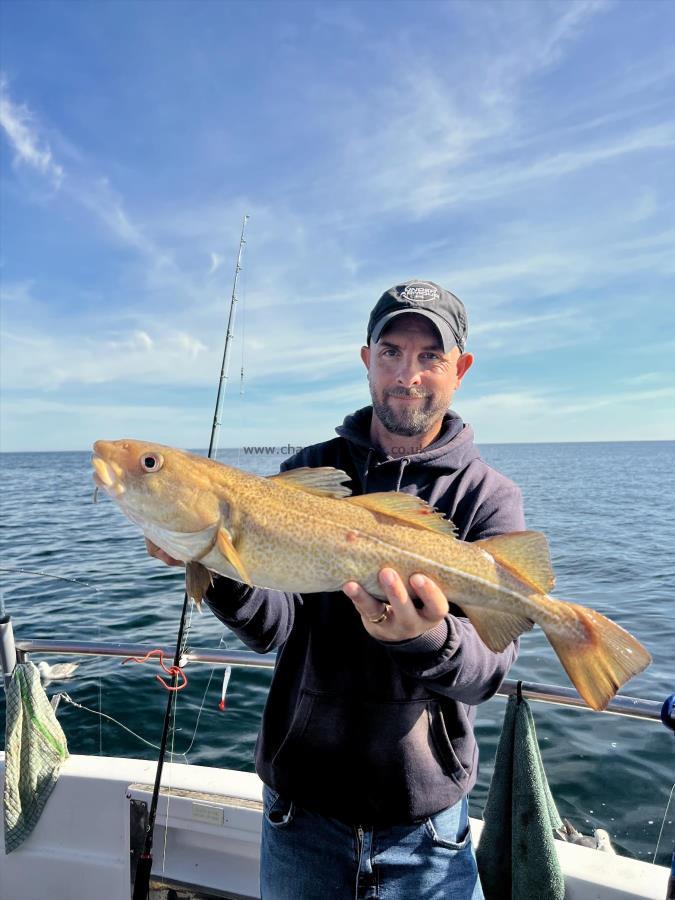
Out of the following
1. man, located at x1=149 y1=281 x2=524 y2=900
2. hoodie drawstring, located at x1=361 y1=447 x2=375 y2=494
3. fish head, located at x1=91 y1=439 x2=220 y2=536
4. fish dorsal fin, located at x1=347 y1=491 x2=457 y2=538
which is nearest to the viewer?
man, located at x1=149 y1=281 x2=524 y2=900

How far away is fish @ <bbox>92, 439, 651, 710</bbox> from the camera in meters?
2.58

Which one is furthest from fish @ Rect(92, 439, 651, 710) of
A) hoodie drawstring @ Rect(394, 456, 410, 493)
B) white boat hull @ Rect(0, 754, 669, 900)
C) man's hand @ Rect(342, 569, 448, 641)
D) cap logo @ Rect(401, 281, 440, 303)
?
white boat hull @ Rect(0, 754, 669, 900)

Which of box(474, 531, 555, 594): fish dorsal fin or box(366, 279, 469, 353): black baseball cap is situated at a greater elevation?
box(366, 279, 469, 353): black baseball cap

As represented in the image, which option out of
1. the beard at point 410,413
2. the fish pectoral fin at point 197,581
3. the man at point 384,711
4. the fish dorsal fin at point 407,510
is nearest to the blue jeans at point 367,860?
the man at point 384,711

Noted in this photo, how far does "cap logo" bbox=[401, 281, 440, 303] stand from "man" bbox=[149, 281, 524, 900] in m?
0.09

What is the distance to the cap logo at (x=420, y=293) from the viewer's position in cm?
322

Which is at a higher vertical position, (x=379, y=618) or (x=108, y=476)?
(x=108, y=476)

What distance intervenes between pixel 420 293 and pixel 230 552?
172cm

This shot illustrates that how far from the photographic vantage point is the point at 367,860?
8.53 ft

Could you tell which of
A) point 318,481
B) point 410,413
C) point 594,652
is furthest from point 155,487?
point 594,652

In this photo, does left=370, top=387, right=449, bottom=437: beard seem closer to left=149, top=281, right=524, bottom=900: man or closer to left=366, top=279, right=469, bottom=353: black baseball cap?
left=149, top=281, right=524, bottom=900: man

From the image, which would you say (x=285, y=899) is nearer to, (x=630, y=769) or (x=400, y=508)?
(x=400, y=508)

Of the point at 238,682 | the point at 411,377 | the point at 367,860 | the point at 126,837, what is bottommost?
the point at 238,682

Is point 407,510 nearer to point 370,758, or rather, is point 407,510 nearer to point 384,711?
point 384,711
